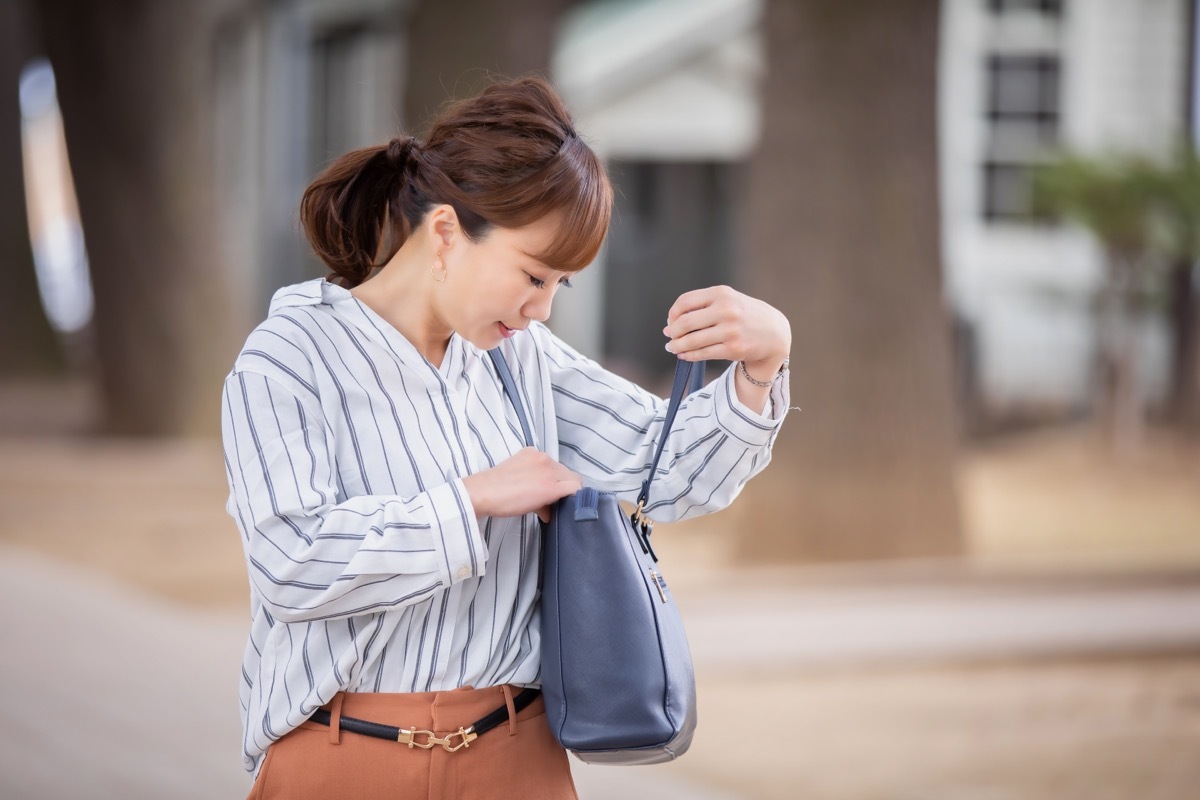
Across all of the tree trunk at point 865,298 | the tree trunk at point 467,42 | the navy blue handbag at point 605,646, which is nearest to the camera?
the navy blue handbag at point 605,646

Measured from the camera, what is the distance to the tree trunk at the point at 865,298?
8188 mm

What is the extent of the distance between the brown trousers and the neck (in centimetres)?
45

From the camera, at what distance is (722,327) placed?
1.87 m

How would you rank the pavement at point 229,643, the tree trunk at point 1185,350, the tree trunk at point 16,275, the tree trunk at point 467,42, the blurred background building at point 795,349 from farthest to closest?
the tree trunk at point 16,275 → the tree trunk at point 1185,350 → the tree trunk at point 467,42 → the blurred background building at point 795,349 → the pavement at point 229,643

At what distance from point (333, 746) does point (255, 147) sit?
20.2 metres

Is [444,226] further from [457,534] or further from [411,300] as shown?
[457,534]

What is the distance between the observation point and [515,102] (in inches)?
74.8

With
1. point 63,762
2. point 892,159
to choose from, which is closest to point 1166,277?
point 892,159

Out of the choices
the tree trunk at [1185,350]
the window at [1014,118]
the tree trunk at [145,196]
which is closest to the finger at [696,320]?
the tree trunk at [145,196]

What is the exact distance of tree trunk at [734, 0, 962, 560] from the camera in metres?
8.19

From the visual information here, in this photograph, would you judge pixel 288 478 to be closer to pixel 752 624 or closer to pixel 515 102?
pixel 515 102

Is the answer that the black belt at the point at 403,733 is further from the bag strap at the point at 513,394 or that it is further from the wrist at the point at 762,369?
the wrist at the point at 762,369

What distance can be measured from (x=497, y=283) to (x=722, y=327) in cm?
29

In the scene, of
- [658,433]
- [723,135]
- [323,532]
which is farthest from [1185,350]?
[323,532]
